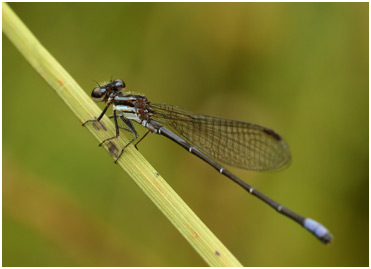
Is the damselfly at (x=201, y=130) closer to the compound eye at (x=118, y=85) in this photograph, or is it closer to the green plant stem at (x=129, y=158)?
the compound eye at (x=118, y=85)

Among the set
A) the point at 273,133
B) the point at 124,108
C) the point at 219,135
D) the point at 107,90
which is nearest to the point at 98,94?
the point at 107,90

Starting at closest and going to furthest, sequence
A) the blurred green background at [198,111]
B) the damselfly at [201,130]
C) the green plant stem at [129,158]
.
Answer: the green plant stem at [129,158], the damselfly at [201,130], the blurred green background at [198,111]

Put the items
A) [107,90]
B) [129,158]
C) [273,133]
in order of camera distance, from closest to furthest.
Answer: [129,158] < [273,133] < [107,90]

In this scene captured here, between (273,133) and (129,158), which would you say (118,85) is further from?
(273,133)

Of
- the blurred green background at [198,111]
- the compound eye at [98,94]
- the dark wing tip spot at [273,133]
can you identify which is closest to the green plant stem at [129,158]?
the compound eye at [98,94]

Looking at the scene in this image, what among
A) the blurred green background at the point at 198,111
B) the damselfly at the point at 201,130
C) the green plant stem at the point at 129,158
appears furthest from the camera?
the blurred green background at the point at 198,111

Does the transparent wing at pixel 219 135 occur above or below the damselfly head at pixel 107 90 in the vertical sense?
below

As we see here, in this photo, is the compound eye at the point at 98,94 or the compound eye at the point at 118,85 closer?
the compound eye at the point at 98,94
